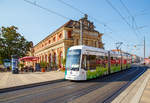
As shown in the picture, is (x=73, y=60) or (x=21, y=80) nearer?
(x=73, y=60)

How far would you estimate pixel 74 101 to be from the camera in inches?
223

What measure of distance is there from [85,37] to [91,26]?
494cm

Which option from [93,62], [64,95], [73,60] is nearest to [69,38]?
[93,62]

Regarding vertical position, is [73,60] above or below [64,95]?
above

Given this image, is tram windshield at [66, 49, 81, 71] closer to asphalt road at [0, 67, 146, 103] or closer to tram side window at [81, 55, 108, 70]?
tram side window at [81, 55, 108, 70]

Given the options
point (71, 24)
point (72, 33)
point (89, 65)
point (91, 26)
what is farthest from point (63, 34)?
point (89, 65)

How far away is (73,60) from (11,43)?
109 ft

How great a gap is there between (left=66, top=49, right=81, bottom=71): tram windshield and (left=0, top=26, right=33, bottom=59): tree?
29240 millimetres

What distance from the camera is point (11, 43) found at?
37406 mm

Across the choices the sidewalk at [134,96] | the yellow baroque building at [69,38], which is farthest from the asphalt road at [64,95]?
the yellow baroque building at [69,38]

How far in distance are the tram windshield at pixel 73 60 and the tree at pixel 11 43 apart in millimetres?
29240

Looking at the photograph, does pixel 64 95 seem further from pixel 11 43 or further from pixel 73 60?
pixel 11 43

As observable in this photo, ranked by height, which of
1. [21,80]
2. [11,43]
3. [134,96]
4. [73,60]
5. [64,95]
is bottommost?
[21,80]

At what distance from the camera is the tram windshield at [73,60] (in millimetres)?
10778
